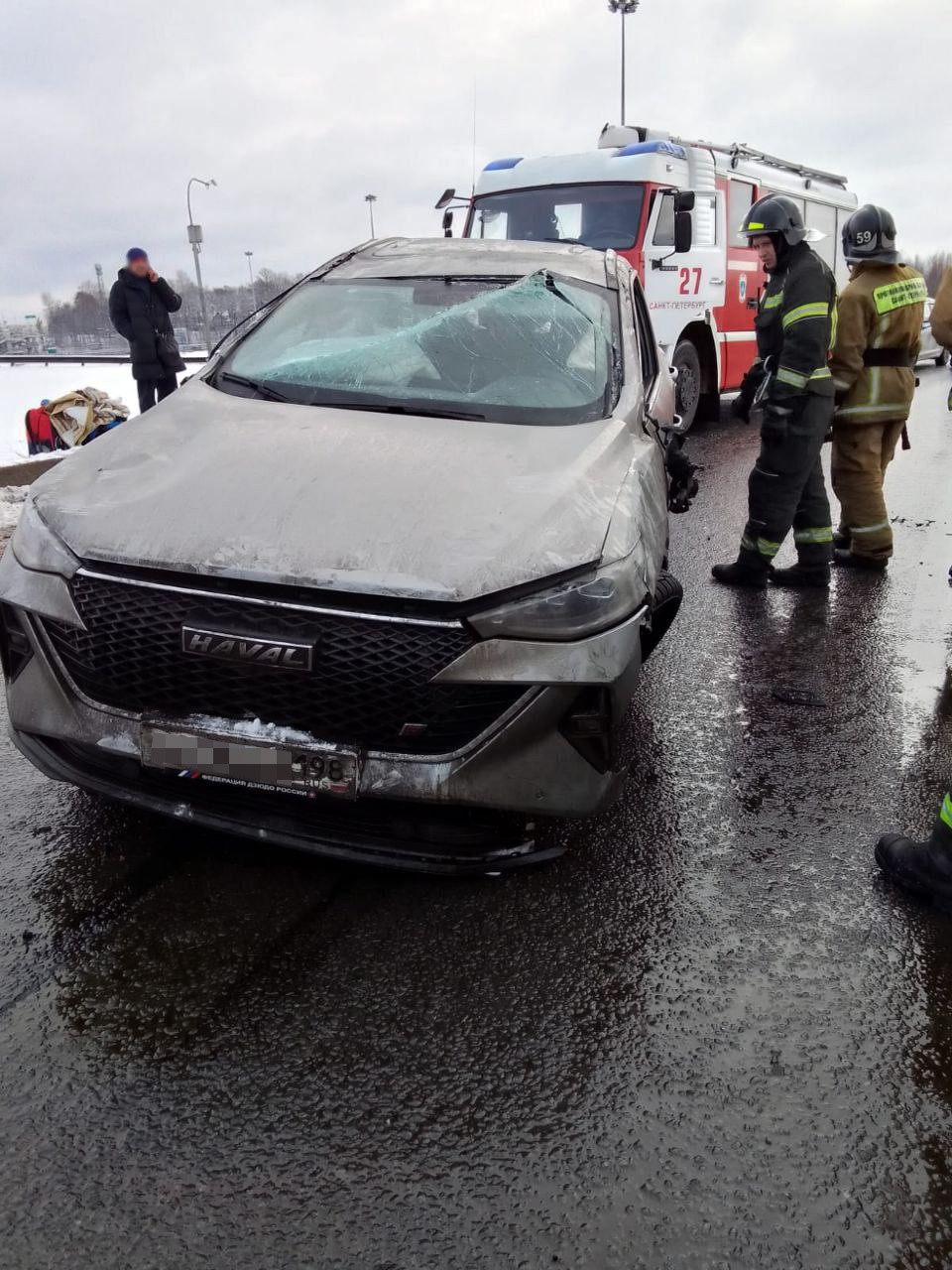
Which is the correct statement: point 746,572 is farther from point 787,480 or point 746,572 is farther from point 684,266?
point 684,266

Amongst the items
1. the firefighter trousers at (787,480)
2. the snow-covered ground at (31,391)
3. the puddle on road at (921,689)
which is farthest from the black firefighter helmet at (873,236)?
the snow-covered ground at (31,391)

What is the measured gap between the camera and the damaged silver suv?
223cm

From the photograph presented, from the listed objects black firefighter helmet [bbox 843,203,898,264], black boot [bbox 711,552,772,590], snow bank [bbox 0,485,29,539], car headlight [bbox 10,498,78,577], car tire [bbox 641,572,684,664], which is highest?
black firefighter helmet [bbox 843,203,898,264]

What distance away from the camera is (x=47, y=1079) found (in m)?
1.93

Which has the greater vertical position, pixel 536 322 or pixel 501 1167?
pixel 536 322

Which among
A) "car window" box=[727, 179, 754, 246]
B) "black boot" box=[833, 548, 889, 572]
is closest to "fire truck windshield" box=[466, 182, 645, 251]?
"car window" box=[727, 179, 754, 246]

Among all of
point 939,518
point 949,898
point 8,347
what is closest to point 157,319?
point 939,518

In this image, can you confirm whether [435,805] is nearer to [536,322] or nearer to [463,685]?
[463,685]

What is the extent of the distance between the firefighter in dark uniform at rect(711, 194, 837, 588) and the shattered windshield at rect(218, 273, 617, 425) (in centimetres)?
152

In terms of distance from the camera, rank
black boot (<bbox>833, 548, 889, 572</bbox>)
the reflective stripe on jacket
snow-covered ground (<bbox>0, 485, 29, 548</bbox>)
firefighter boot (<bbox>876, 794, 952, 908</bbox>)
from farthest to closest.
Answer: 1. snow-covered ground (<bbox>0, 485, 29, 548</bbox>)
2. black boot (<bbox>833, 548, 889, 572</bbox>)
3. the reflective stripe on jacket
4. firefighter boot (<bbox>876, 794, 952, 908</bbox>)

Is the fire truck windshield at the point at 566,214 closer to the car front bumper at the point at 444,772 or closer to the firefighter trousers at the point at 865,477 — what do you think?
the firefighter trousers at the point at 865,477

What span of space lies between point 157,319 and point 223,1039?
316 inches

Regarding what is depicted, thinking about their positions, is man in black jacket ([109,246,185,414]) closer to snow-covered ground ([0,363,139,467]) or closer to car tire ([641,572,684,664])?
snow-covered ground ([0,363,139,467])

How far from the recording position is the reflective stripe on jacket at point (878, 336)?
5.27 meters
